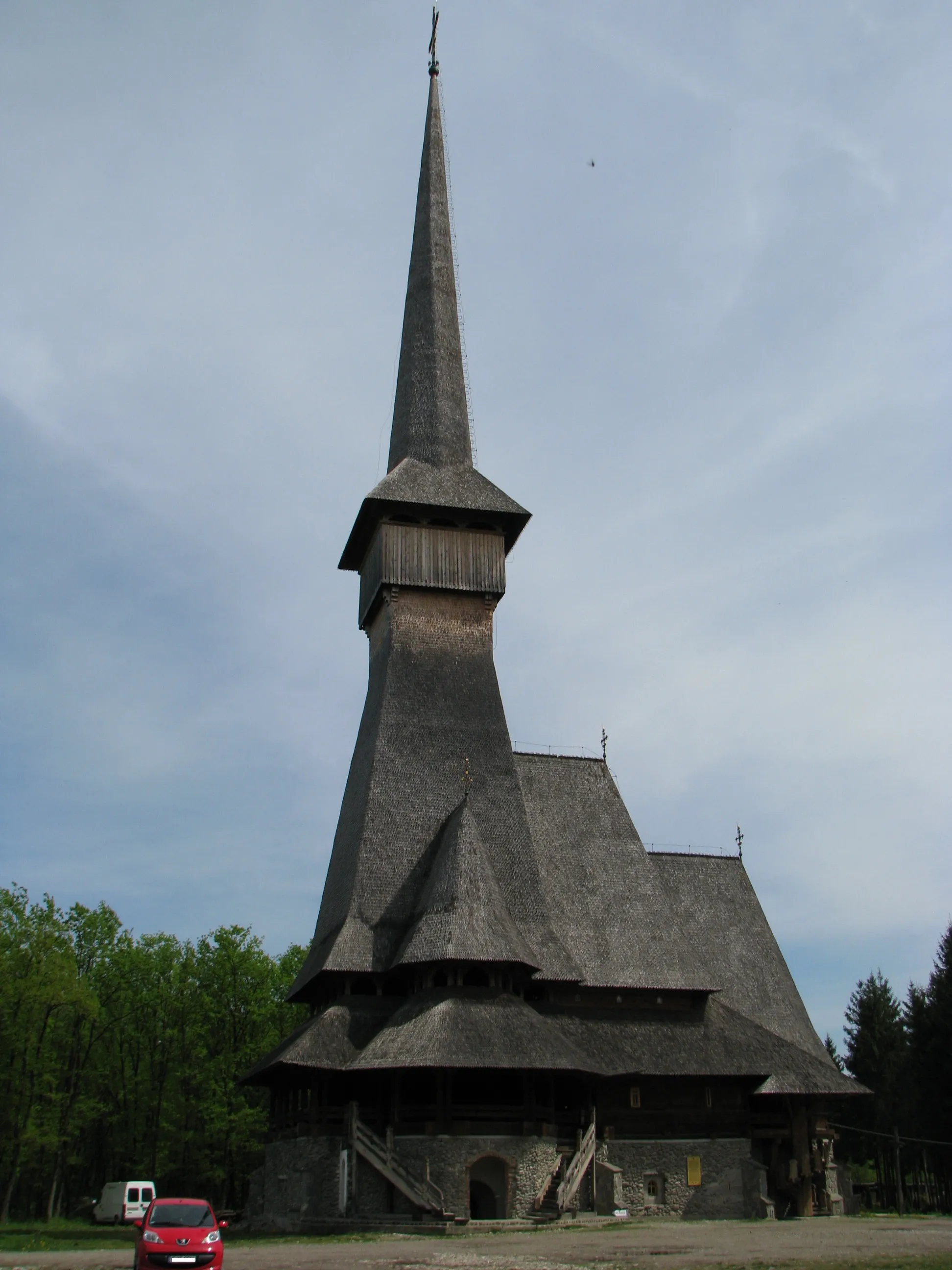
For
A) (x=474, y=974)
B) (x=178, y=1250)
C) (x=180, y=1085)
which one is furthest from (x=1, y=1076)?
(x=178, y=1250)

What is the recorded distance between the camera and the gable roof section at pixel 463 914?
86.6 ft

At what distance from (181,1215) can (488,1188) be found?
37.7 ft

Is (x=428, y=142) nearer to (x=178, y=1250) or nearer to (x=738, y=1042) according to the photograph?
(x=738, y=1042)

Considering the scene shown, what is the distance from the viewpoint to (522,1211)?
2408cm

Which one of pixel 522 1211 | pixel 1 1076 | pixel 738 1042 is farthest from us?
pixel 1 1076

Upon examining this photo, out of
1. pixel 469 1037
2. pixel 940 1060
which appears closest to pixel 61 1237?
pixel 469 1037

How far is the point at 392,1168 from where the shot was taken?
24.5 m

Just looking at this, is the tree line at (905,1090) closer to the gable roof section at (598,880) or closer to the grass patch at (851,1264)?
the gable roof section at (598,880)

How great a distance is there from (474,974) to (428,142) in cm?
3016

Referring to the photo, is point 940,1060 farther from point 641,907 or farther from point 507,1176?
point 507,1176

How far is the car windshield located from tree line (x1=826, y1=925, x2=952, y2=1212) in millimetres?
30151

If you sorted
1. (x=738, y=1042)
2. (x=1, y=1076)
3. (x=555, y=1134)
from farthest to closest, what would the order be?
(x=1, y=1076)
(x=738, y=1042)
(x=555, y=1134)

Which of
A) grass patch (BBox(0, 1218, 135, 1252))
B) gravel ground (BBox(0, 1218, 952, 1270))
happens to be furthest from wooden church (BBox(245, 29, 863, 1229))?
grass patch (BBox(0, 1218, 135, 1252))

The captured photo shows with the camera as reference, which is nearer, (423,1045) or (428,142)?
(423,1045)
